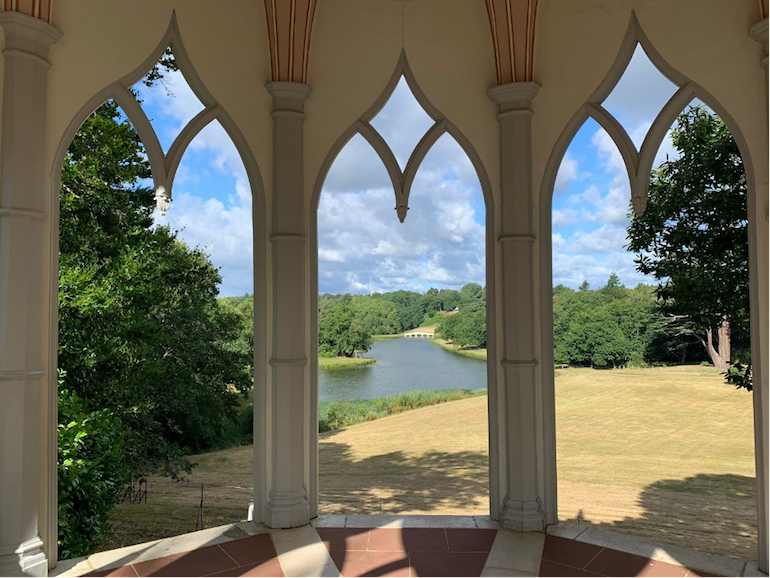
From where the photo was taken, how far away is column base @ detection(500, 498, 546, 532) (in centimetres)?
359

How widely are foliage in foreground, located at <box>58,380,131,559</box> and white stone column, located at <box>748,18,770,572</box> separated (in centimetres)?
466

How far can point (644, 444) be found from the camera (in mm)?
15602

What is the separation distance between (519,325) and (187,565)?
8.31 ft

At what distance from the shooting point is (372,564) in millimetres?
3104

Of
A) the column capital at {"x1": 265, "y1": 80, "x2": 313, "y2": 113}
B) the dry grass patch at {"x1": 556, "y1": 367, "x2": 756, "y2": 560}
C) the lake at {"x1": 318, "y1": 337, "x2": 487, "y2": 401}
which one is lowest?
the dry grass patch at {"x1": 556, "y1": 367, "x2": 756, "y2": 560}

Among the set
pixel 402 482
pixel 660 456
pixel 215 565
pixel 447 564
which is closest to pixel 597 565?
pixel 447 564

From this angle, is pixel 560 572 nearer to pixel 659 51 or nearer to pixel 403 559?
pixel 403 559

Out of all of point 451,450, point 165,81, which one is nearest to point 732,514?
point 451,450

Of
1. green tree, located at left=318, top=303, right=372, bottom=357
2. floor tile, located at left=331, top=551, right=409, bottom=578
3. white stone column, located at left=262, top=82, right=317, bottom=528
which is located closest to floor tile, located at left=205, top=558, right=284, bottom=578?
floor tile, located at left=331, top=551, right=409, bottom=578

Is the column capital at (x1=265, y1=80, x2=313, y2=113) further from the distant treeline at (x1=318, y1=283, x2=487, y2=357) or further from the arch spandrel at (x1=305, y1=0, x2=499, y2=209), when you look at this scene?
the distant treeline at (x1=318, y1=283, x2=487, y2=357)

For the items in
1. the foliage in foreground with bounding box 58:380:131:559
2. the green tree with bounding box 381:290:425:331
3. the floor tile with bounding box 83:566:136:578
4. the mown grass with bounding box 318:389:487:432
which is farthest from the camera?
the mown grass with bounding box 318:389:487:432

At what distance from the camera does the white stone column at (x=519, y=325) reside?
3660 millimetres

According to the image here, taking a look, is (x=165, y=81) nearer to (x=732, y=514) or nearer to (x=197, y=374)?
(x=197, y=374)

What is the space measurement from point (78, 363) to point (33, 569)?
397 centimetres
